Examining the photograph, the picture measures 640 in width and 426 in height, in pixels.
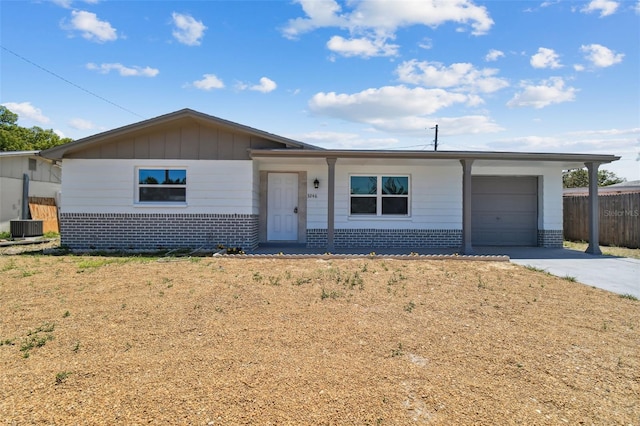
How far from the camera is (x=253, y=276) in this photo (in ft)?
23.9

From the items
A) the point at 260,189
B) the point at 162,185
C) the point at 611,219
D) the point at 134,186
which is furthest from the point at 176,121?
the point at 611,219

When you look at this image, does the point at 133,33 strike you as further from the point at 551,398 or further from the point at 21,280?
the point at 551,398

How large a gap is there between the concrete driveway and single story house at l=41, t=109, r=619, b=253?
1.50 m

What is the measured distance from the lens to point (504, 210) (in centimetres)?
1288

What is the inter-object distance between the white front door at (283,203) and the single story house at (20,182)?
10.3 metres

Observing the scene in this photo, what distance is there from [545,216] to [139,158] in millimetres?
12895

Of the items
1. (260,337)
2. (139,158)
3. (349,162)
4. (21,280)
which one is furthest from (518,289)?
(139,158)

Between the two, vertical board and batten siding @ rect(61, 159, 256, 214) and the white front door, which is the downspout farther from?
the white front door

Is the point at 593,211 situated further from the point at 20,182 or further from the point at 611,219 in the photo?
the point at 20,182

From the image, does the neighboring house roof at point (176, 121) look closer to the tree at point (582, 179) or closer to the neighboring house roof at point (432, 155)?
the neighboring house roof at point (432, 155)

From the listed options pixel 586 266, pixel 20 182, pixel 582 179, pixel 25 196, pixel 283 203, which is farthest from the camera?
pixel 582 179

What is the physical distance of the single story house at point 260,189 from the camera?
1070cm

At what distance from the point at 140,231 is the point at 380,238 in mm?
7174

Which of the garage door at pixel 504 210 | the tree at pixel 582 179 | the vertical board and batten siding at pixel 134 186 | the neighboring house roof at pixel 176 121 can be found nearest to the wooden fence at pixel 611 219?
the garage door at pixel 504 210
